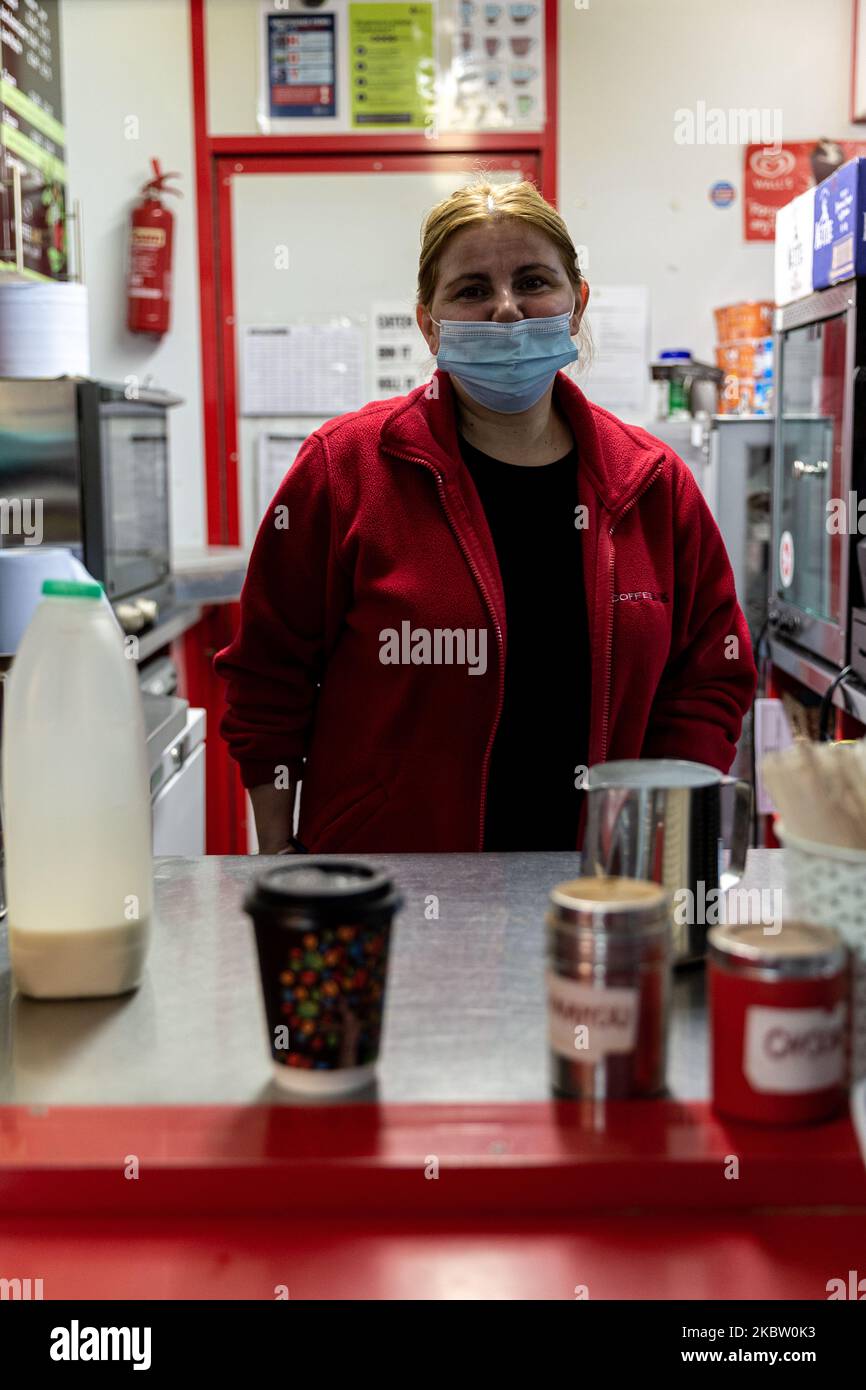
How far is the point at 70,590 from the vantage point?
108 cm

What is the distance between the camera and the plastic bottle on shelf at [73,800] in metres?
1.05

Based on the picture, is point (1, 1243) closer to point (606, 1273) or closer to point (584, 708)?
point (606, 1273)

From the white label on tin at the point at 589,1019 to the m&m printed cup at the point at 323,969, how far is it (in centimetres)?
12

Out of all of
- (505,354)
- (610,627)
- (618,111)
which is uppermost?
(618,111)

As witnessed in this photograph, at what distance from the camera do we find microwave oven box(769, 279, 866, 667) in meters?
2.76

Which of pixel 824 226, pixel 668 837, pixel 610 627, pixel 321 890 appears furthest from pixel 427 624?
pixel 824 226

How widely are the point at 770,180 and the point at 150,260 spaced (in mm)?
1834

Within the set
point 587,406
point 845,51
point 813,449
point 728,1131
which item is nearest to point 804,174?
point 845,51

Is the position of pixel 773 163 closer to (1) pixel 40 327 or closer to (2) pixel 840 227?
(2) pixel 840 227

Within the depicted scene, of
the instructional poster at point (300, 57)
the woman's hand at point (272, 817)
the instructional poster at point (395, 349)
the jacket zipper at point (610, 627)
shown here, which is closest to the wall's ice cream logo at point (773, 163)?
the instructional poster at point (395, 349)

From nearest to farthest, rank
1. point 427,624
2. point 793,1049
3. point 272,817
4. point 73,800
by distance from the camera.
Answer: point 793,1049, point 73,800, point 427,624, point 272,817

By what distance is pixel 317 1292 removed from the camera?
32.0 inches

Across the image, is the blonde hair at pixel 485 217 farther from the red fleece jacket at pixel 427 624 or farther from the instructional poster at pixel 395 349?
the instructional poster at pixel 395 349

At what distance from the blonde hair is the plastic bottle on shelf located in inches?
34.8
